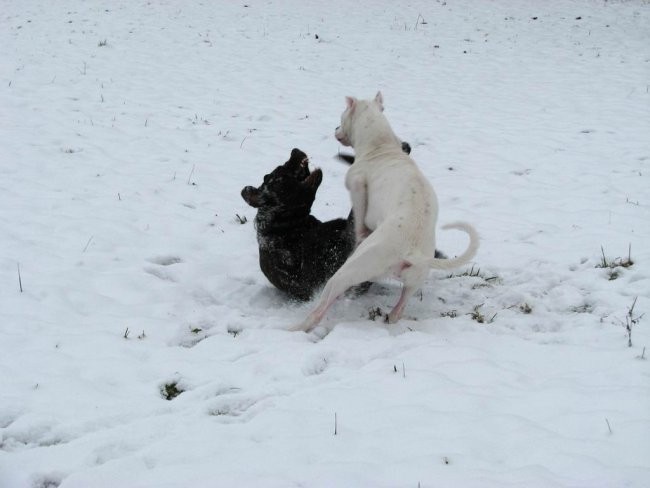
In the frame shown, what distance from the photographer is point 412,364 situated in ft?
11.2

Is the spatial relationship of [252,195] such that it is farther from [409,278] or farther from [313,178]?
[409,278]

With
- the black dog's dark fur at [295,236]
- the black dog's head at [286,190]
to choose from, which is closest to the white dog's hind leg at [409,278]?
the black dog's dark fur at [295,236]

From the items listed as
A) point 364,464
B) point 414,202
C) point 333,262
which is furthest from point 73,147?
point 364,464

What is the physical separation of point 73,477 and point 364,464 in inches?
49.3

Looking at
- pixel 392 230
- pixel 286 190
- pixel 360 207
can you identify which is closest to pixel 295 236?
pixel 286 190

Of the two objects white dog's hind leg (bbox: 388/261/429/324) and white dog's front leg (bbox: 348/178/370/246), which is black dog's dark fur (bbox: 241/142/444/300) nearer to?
white dog's front leg (bbox: 348/178/370/246)

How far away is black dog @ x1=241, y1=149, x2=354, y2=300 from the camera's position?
4469 mm

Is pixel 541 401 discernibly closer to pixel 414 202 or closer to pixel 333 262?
pixel 414 202

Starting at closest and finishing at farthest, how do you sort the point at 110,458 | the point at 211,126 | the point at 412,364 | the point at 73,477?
the point at 73,477 < the point at 110,458 < the point at 412,364 < the point at 211,126

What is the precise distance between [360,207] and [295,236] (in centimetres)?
59

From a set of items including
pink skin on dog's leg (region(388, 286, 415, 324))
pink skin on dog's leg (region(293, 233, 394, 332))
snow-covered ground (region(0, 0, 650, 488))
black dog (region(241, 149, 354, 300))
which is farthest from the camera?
black dog (region(241, 149, 354, 300))

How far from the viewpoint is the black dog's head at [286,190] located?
179 inches

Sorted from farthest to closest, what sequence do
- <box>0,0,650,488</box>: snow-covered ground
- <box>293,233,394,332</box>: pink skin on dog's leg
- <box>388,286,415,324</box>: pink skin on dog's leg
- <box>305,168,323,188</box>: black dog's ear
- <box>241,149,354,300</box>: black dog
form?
<box>305,168,323,188</box>: black dog's ear, <box>241,149,354,300</box>: black dog, <box>388,286,415,324</box>: pink skin on dog's leg, <box>293,233,394,332</box>: pink skin on dog's leg, <box>0,0,650,488</box>: snow-covered ground

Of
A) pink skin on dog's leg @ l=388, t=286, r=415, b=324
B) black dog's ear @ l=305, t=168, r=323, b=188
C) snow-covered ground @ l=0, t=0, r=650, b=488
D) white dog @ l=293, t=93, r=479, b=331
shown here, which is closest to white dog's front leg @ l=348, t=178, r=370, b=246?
white dog @ l=293, t=93, r=479, b=331
